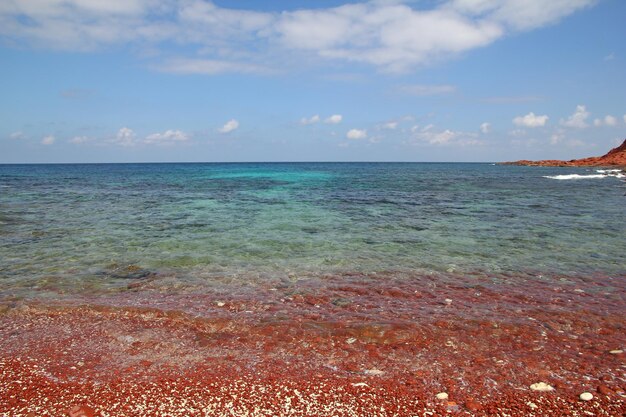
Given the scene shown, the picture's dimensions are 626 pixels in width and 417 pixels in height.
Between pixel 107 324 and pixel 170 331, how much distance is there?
1.20m

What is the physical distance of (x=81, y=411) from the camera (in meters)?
4.12

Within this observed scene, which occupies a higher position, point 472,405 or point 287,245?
point 287,245

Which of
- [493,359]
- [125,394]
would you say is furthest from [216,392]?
[493,359]

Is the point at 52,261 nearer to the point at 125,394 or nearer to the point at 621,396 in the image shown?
the point at 125,394

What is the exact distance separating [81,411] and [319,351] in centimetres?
294

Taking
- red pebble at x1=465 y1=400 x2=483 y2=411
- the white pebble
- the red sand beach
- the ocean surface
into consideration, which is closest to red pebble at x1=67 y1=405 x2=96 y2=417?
the red sand beach

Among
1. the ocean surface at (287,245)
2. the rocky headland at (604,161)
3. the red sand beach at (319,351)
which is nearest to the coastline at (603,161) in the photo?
the rocky headland at (604,161)

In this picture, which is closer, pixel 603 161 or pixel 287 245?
pixel 287 245

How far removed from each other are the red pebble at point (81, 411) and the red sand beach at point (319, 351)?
0.02m

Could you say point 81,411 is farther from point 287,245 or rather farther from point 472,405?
point 287,245

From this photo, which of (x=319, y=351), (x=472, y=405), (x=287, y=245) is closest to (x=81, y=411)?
(x=319, y=351)

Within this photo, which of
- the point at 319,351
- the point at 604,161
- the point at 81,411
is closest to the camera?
the point at 81,411

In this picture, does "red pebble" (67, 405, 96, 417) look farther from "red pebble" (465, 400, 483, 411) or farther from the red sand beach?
"red pebble" (465, 400, 483, 411)

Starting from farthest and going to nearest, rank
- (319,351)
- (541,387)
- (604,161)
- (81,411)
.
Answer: (604,161), (319,351), (541,387), (81,411)
